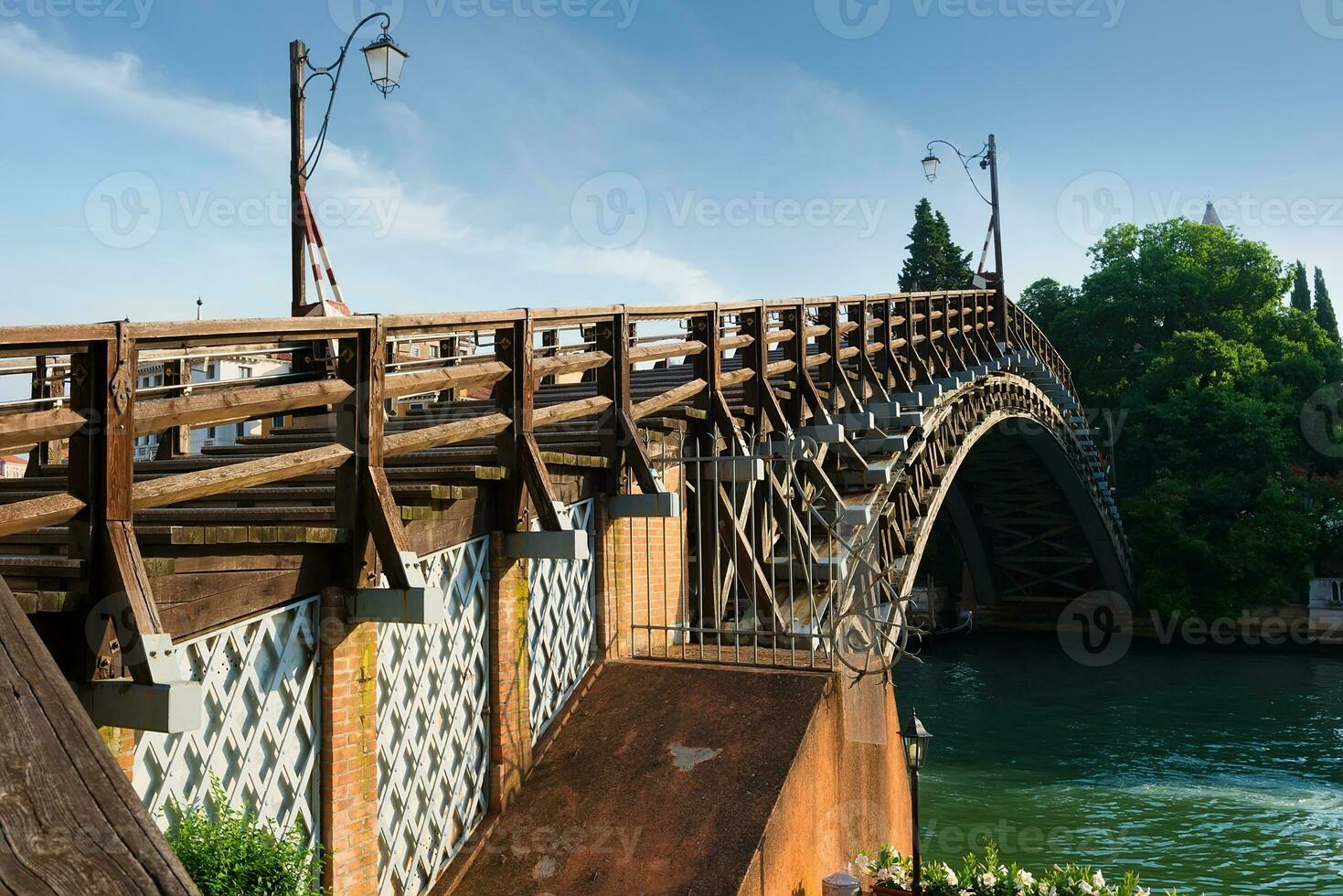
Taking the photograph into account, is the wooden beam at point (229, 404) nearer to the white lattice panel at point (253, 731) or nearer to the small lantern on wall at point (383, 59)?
the white lattice panel at point (253, 731)

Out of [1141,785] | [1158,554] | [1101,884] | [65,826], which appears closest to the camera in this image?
[65,826]

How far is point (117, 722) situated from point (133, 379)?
4.92ft

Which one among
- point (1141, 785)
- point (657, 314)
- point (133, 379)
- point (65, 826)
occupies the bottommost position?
point (1141, 785)

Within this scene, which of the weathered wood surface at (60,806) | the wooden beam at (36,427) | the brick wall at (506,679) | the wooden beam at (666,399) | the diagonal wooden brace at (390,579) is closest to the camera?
the weathered wood surface at (60,806)

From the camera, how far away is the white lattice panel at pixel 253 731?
5277 millimetres

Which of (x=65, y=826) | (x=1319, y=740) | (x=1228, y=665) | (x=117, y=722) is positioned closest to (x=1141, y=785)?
(x=1319, y=740)

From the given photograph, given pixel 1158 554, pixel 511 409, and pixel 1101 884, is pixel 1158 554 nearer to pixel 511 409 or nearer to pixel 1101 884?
pixel 1101 884

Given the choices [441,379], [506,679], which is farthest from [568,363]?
[506,679]

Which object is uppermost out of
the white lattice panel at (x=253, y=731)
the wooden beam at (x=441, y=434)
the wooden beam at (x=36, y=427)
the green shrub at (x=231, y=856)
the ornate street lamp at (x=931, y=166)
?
the ornate street lamp at (x=931, y=166)

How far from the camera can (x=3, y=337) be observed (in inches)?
164

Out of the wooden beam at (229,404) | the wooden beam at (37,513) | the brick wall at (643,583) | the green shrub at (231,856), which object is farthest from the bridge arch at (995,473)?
the wooden beam at (37,513)

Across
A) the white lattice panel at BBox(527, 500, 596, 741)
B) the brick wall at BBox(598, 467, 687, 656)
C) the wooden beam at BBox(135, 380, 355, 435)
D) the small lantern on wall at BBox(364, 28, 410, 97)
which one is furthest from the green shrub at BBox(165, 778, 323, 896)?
the small lantern on wall at BBox(364, 28, 410, 97)

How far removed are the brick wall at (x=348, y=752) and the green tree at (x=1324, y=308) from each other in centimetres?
6328

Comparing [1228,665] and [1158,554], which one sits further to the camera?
[1158,554]
